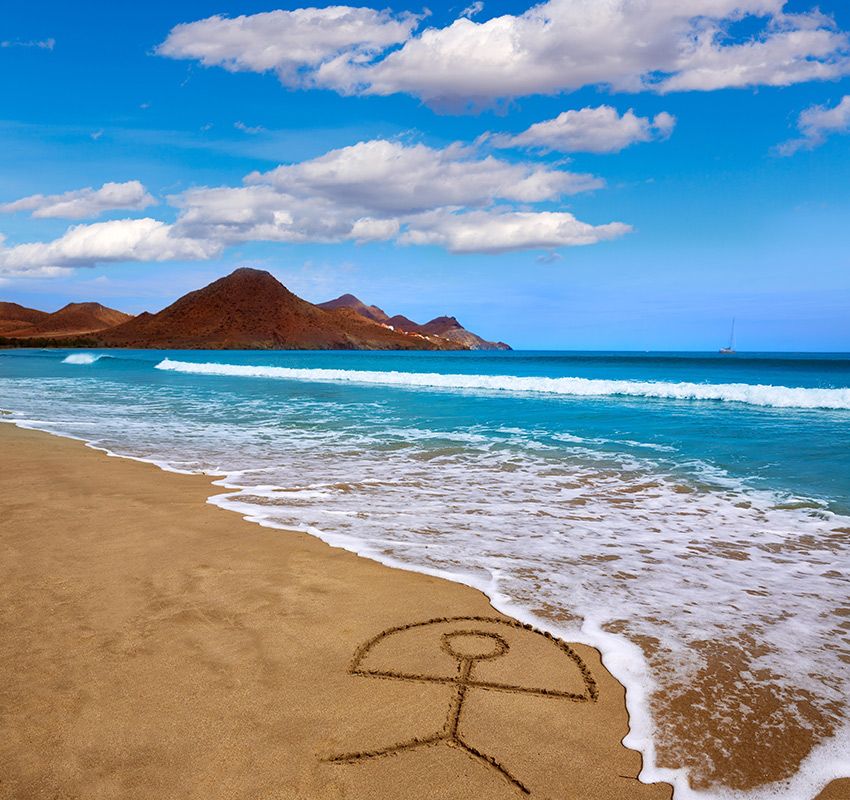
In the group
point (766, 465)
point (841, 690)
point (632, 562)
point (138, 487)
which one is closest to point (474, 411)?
point (766, 465)

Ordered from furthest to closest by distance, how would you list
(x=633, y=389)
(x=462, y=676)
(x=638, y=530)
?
1. (x=633, y=389)
2. (x=638, y=530)
3. (x=462, y=676)

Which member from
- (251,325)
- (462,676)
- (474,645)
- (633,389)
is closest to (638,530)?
(474,645)

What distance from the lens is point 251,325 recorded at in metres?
159

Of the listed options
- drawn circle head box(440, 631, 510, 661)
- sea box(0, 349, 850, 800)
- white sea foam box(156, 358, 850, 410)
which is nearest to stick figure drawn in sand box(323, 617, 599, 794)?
drawn circle head box(440, 631, 510, 661)

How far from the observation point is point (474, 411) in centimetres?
1900

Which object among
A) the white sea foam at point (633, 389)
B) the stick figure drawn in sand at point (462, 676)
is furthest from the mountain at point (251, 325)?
the stick figure drawn in sand at point (462, 676)

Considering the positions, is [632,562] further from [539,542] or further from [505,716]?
[505,716]

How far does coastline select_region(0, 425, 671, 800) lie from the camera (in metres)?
2.51

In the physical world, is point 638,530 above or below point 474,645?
above

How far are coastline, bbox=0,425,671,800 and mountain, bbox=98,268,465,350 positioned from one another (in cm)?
14280

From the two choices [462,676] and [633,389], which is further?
[633,389]

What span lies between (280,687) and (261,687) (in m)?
0.10

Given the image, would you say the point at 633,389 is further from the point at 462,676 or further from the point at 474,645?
the point at 462,676

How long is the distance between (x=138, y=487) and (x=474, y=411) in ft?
40.4
